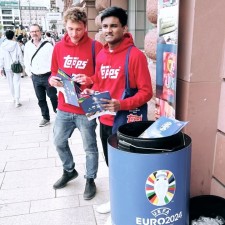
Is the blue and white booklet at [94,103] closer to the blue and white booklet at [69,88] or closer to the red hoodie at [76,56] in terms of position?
the blue and white booklet at [69,88]

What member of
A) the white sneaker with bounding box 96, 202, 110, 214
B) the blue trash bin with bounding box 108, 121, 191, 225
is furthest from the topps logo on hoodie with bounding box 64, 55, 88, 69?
the white sneaker with bounding box 96, 202, 110, 214

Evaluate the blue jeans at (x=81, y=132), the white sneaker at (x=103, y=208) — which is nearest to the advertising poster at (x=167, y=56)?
the blue jeans at (x=81, y=132)

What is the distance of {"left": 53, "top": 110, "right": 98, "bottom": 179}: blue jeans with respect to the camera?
2758 millimetres

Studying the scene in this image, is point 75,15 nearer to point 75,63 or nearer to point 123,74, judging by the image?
point 75,63

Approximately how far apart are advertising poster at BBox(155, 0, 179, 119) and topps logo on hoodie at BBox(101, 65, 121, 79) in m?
0.42

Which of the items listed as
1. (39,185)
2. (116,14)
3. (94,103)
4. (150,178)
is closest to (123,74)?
(94,103)

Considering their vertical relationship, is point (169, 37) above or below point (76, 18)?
below

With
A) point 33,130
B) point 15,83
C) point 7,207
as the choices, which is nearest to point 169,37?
point 7,207

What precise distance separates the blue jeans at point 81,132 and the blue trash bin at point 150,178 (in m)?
0.98

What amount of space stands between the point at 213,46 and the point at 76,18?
1142 mm

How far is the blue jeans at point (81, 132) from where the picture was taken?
9.05 ft

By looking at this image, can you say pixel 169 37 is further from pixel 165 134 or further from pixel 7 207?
pixel 7 207

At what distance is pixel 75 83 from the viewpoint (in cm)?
241

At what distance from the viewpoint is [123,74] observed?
86.5 inches
